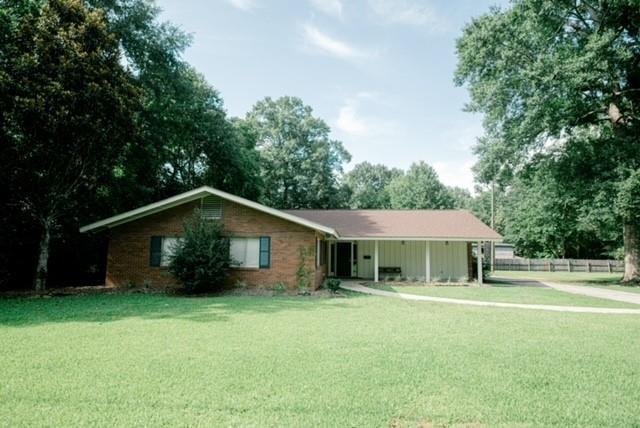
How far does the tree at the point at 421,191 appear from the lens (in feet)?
157

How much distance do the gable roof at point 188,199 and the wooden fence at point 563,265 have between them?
2739cm

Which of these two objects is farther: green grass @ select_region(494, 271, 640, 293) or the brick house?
green grass @ select_region(494, 271, 640, 293)

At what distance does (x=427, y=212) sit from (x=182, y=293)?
49.4 ft

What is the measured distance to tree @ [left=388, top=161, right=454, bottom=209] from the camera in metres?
47.8

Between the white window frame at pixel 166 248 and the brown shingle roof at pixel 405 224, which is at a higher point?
the brown shingle roof at pixel 405 224

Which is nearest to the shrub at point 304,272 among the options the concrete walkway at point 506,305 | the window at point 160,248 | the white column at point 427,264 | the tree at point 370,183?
the concrete walkway at point 506,305

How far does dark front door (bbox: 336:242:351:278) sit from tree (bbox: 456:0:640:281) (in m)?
9.77

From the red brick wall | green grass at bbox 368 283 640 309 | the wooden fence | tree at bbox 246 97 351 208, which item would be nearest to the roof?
the red brick wall

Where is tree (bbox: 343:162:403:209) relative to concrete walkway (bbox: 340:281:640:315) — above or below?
above

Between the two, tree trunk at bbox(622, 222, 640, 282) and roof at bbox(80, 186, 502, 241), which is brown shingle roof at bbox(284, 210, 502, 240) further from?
tree trunk at bbox(622, 222, 640, 282)

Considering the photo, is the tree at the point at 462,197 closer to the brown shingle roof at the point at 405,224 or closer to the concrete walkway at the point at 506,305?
the brown shingle roof at the point at 405,224

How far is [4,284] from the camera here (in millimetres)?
15211

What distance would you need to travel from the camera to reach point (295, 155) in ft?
127

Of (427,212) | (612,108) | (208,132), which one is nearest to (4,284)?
(208,132)
